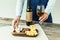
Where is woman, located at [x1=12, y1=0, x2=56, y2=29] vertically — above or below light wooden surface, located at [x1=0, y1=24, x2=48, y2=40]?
above

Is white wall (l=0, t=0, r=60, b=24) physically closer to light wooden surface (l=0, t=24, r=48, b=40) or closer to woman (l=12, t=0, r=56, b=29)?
woman (l=12, t=0, r=56, b=29)

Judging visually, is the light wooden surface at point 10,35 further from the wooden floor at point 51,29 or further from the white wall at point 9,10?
the white wall at point 9,10

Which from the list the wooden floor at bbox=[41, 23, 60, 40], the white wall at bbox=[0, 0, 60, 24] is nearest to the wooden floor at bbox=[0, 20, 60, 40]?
the wooden floor at bbox=[41, 23, 60, 40]

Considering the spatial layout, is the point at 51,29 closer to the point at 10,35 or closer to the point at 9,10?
the point at 10,35

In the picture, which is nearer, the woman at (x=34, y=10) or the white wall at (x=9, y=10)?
the woman at (x=34, y=10)

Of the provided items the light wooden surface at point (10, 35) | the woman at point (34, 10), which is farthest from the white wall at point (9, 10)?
the light wooden surface at point (10, 35)

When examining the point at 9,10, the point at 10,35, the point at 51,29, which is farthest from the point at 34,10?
the point at 9,10

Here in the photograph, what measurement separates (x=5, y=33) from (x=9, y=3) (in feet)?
4.25

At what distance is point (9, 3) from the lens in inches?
96.7

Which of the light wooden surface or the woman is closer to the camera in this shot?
the light wooden surface

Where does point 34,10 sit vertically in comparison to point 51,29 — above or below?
above

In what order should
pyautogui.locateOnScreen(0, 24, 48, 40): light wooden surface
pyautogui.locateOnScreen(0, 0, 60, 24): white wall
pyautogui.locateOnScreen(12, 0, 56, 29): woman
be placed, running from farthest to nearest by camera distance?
pyautogui.locateOnScreen(0, 0, 60, 24): white wall < pyautogui.locateOnScreen(12, 0, 56, 29): woman < pyautogui.locateOnScreen(0, 24, 48, 40): light wooden surface

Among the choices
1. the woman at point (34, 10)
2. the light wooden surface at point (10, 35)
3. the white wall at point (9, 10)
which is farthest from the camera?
the white wall at point (9, 10)

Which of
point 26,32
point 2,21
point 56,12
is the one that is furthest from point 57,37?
point 56,12
